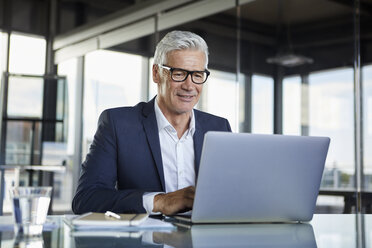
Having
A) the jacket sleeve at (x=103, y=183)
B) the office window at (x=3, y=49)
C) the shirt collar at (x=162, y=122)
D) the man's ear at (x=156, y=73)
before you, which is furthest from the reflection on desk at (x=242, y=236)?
the office window at (x=3, y=49)

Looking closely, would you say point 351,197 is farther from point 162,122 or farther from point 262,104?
point 162,122

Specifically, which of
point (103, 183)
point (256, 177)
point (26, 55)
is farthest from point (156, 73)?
point (26, 55)

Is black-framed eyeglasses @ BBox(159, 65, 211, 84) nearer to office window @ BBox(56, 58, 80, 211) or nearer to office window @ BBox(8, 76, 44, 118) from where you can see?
office window @ BBox(56, 58, 80, 211)

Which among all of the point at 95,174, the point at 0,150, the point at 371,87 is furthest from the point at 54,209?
the point at 95,174

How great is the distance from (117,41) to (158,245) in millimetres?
4836

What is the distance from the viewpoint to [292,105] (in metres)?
3.92

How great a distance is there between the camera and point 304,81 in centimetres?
385

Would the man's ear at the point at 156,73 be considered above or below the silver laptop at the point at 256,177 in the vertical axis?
above

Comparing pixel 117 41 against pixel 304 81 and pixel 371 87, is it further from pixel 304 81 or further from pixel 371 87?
pixel 371 87

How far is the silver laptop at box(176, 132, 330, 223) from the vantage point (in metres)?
1.28

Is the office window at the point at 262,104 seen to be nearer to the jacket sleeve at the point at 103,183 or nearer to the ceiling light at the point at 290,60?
the ceiling light at the point at 290,60

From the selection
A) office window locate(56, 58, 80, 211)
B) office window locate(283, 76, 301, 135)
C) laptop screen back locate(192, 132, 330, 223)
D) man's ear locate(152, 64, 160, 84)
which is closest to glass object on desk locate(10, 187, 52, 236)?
laptop screen back locate(192, 132, 330, 223)

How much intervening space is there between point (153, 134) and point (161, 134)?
0.40 feet

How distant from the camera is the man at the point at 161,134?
6.37ft
